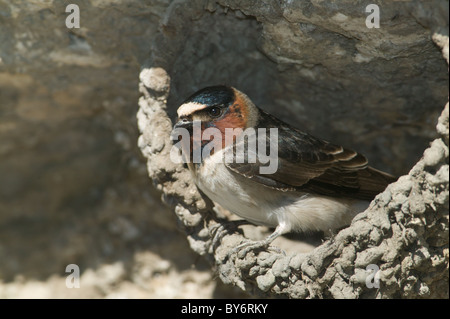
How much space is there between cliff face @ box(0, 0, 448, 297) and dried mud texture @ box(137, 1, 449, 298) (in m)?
0.01

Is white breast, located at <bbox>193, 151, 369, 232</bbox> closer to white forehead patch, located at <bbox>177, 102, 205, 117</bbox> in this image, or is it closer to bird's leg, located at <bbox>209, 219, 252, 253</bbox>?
bird's leg, located at <bbox>209, 219, 252, 253</bbox>

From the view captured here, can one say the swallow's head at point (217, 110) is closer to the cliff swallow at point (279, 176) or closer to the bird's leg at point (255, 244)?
the cliff swallow at point (279, 176)

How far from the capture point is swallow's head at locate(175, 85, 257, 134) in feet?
12.1

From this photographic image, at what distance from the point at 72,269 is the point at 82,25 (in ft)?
6.55

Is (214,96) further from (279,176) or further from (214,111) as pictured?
(279,176)

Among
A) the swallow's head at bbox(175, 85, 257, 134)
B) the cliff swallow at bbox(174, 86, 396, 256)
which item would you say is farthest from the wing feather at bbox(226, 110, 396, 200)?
the swallow's head at bbox(175, 85, 257, 134)

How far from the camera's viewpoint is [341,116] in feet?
15.2

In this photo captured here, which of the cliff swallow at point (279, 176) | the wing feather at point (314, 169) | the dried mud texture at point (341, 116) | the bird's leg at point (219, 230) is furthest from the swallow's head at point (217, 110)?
the bird's leg at point (219, 230)

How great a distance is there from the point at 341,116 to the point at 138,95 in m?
1.56

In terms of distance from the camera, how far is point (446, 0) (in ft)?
9.92

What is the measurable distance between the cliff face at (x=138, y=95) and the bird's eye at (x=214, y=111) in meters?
0.54

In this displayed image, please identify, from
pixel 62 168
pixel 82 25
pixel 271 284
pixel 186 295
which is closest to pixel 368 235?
pixel 271 284

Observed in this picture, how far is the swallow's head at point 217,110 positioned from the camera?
3.70m

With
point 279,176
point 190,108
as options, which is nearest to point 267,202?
point 279,176
